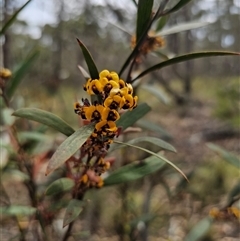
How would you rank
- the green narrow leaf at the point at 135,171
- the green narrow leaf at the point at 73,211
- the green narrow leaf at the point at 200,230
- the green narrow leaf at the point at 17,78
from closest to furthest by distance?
the green narrow leaf at the point at 73,211, the green narrow leaf at the point at 135,171, the green narrow leaf at the point at 17,78, the green narrow leaf at the point at 200,230

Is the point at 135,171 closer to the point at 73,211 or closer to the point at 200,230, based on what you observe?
the point at 73,211

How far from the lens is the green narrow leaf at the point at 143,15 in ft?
1.68

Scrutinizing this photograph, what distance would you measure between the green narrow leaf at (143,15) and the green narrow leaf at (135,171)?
0.77 ft

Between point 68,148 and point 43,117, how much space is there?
0.10 meters

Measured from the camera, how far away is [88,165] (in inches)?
22.7

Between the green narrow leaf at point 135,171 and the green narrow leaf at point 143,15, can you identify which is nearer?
the green narrow leaf at point 143,15

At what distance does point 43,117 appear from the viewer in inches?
20.3

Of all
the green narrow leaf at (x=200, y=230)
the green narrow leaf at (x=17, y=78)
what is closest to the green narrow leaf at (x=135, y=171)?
the green narrow leaf at (x=17, y=78)

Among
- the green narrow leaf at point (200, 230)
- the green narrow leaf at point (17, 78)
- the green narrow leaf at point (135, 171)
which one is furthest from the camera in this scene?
the green narrow leaf at point (200, 230)

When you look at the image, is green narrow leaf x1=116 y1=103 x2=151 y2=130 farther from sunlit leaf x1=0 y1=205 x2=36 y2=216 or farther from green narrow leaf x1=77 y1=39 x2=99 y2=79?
sunlit leaf x1=0 y1=205 x2=36 y2=216

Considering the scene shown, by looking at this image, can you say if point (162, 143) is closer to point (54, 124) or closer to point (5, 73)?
point (54, 124)

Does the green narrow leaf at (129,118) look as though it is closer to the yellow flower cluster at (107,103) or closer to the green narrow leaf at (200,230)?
the yellow flower cluster at (107,103)

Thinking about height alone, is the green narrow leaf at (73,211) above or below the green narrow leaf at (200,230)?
above

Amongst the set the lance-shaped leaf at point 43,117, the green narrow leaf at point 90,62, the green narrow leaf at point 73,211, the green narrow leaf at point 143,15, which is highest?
the green narrow leaf at point 143,15
